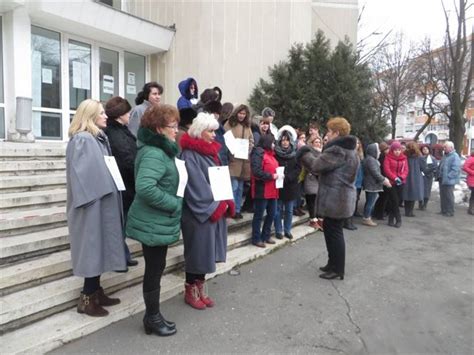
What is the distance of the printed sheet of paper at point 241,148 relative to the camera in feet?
17.6

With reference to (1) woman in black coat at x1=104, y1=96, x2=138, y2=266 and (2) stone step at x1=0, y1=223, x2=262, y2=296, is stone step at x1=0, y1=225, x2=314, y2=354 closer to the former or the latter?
(2) stone step at x1=0, y1=223, x2=262, y2=296

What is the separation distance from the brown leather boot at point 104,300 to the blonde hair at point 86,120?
4.74ft

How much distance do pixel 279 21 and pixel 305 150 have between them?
697 cm

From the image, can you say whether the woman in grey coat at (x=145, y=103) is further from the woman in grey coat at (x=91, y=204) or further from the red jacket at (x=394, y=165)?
the red jacket at (x=394, y=165)

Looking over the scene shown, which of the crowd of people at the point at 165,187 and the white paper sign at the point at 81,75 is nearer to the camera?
the crowd of people at the point at 165,187

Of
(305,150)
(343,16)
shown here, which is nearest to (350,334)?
(305,150)

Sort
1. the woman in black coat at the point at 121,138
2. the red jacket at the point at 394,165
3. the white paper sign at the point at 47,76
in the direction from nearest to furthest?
the woman in black coat at the point at 121,138
the red jacket at the point at 394,165
the white paper sign at the point at 47,76

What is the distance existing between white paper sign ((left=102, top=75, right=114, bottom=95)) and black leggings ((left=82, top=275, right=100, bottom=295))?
7.54 meters

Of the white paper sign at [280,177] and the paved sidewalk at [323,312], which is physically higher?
the white paper sign at [280,177]

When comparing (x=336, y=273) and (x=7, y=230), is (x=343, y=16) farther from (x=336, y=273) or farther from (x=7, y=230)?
(x=7, y=230)

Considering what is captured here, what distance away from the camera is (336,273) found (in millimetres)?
4695

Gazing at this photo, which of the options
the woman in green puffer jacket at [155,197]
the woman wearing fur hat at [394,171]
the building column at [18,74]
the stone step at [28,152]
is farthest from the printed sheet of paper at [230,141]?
the building column at [18,74]

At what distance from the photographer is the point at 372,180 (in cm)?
795

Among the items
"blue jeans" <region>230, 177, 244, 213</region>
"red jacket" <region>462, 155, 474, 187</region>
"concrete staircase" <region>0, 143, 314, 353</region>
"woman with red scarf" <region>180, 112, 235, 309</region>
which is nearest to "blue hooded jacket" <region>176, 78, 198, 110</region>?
"blue jeans" <region>230, 177, 244, 213</region>
